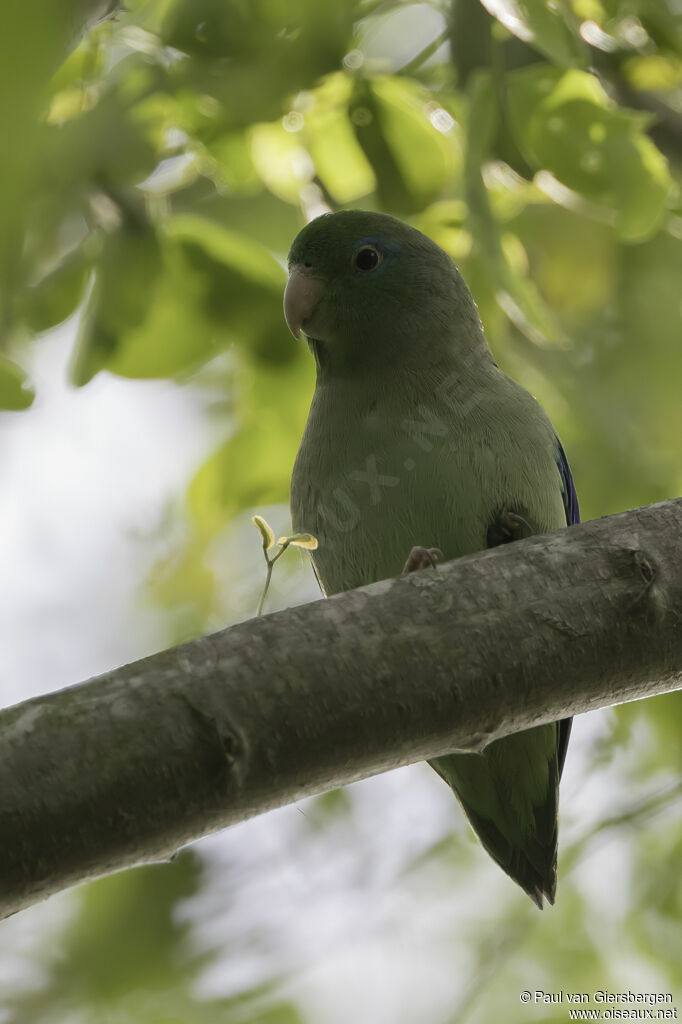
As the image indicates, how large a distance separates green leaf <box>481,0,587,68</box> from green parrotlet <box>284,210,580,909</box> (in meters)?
0.86

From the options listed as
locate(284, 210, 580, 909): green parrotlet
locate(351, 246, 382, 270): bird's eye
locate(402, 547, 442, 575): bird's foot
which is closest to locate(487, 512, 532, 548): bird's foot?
locate(284, 210, 580, 909): green parrotlet

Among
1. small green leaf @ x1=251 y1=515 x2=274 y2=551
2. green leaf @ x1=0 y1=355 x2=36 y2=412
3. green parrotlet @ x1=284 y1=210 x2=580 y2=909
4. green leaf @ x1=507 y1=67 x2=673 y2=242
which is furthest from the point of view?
green parrotlet @ x1=284 y1=210 x2=580 y2=909

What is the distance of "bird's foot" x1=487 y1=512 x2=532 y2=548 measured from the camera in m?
2.52

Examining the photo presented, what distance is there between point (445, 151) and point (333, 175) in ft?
1.14

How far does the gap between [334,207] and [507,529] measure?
112 centimetres

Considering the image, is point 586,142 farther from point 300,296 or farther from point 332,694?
point 332,694

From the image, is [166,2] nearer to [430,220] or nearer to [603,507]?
[430,220]

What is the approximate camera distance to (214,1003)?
2.80 m

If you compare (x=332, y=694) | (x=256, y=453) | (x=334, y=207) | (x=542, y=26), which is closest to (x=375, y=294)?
(x=334, y=207)

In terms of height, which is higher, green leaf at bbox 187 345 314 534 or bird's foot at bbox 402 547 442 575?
bird's foot at bbox 402 547 442 575

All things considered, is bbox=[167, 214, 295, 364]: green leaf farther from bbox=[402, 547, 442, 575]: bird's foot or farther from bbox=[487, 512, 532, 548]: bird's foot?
bbox=[402, 547, 442, 575]: bird's foot

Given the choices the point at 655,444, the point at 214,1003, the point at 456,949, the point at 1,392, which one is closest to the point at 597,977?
the point at 456,949

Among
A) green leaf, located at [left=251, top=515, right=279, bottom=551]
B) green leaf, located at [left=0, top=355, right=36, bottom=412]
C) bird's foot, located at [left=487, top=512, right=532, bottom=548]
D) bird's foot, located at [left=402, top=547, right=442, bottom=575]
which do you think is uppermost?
green leaf, located at [left=0, top=355, right=36, bottom=412]

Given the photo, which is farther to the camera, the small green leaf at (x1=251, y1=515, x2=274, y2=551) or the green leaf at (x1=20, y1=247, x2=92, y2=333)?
the green leaf at (x1=20, y1=247, x2=92, y2=333)
